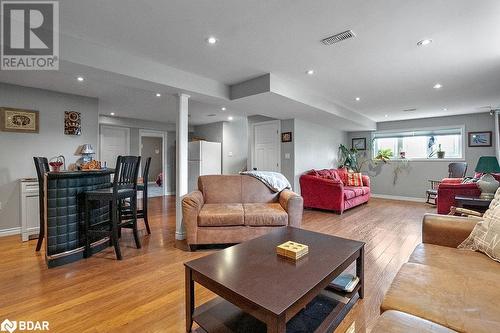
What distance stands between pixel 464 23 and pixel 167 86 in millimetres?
3113

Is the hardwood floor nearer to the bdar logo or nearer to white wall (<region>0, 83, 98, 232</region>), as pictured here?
the bdar logo

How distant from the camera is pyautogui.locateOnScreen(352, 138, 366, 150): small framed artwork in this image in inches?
291

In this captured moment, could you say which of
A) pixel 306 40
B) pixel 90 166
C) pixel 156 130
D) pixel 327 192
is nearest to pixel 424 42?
pixel 306 40

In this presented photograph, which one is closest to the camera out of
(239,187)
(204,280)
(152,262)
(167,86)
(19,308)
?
(204,280)

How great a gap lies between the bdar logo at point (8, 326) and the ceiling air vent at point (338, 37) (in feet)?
11.0

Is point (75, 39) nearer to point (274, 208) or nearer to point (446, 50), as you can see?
point (274, 208)

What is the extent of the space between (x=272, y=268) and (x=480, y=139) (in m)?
7.06

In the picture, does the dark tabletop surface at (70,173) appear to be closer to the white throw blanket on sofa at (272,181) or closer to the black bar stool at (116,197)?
the black bar stool at (116,197)

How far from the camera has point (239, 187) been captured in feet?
11.6

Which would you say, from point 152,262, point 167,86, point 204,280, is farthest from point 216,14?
point 152,262

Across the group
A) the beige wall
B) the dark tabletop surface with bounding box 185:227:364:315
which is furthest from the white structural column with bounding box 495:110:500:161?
the beige wall

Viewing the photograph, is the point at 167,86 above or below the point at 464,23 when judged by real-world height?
below

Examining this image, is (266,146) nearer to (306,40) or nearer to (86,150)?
(306,40)

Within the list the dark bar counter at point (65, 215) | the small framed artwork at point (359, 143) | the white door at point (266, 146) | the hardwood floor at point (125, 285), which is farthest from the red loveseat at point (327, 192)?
the dark bar counter at point (65, 215)
